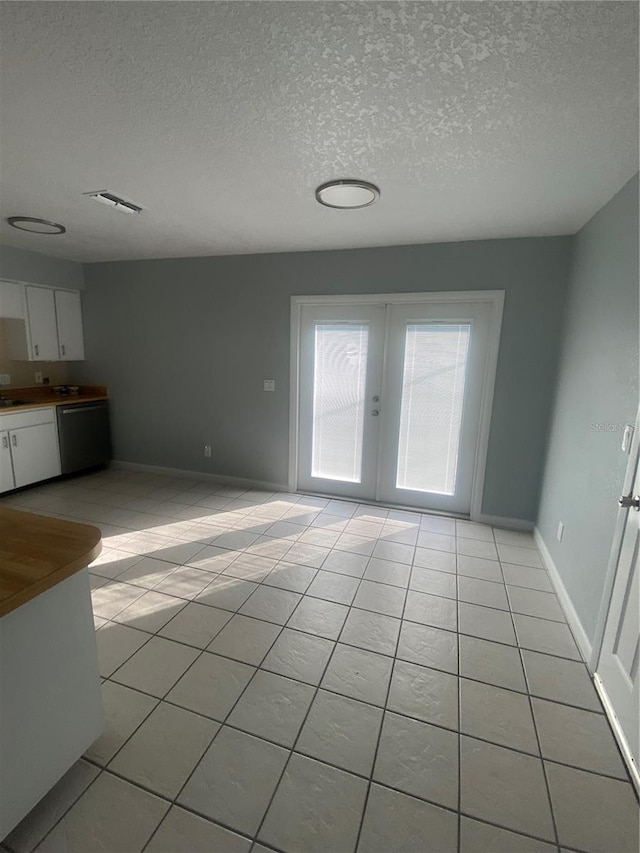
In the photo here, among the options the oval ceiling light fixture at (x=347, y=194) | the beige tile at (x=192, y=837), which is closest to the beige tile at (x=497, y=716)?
the beige tile at (x=192, y=837)

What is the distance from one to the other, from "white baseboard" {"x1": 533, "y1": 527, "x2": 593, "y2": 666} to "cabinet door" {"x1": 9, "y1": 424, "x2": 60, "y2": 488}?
4707 mm

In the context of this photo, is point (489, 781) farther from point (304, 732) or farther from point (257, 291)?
point (257, 291)

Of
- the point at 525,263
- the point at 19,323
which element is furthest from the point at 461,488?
the point at 19,323

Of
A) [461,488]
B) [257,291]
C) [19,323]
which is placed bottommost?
[461,488]

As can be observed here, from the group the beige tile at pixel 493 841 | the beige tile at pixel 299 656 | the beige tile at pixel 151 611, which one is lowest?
the beige tile at pixel 493 841

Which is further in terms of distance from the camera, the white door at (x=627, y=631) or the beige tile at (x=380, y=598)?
the beige tile at (x=380, y=598)

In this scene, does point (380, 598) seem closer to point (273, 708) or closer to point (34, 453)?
point (273, 708)

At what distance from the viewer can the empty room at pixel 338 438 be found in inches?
44.6

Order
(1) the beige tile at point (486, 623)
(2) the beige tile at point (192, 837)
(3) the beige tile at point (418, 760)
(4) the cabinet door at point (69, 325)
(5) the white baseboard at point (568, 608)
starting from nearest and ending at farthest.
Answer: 1. (2) the beige tile at point (192, 837)
2. (3) the beige tile at point (418, 760)
3. (5) the white baseboard at point (568, 608)
4. (1) the beige tile at point (486, 623)
5. (4) the cabinet door at point (69, 325)

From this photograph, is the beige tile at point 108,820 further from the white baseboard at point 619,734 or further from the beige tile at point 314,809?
the white baseboard at point 619,734

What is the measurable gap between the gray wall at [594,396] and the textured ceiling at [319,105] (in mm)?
289

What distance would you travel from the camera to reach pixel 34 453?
3750 mm

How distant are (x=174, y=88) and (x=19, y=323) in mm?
3669

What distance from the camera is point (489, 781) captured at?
1.30m
